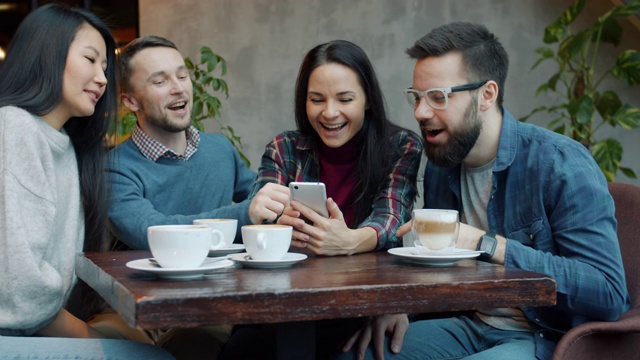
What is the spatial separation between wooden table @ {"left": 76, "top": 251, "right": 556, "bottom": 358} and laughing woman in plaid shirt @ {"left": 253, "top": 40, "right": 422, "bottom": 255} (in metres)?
0.67

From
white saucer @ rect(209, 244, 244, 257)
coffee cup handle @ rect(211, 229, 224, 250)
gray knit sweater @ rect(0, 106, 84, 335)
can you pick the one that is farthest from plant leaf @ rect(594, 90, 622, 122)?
gray knit sweater @ rect(0, 106, 84, 335)

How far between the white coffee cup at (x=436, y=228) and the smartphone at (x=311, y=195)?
24cm

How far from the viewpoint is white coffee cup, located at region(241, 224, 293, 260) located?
1605 millimetres

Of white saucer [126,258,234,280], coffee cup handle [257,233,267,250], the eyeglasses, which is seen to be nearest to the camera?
white saucer [126,258,234,280]

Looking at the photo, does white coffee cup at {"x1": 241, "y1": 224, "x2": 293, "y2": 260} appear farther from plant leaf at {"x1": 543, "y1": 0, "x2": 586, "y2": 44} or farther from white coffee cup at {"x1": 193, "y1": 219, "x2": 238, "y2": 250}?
plant leaf at {"x1": 543, "y1": 0, "x2": 586, "y2": 44}

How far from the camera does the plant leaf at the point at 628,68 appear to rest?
4109 millimetres

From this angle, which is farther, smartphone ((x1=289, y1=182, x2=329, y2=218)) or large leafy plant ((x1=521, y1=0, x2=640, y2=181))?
large leafy plant ((x1=521, y1=0, x2=640, y2=181))

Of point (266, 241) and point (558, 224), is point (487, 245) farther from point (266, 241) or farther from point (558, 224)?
point (266, 241)

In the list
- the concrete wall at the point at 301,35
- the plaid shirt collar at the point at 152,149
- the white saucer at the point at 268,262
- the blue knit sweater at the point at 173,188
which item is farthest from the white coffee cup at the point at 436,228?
the concrete wall at the point at 301,35

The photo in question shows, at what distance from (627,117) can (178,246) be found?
3.26 metres

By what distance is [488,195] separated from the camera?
2.15m

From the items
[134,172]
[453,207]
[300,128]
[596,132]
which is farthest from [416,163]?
[596,132]

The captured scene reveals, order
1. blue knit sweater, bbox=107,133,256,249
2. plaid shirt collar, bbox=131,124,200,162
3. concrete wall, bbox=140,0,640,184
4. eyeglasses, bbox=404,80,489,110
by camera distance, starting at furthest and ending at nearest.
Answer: concrete wall, bbox=140,0,640,184 → plaid shirt collar, bbox=131,124,200,162 → blue knit sweater, bbox=107,133,256,249 → eyeglasses, bbox=404,80,489,110

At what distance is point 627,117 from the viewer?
4098 millimetres
